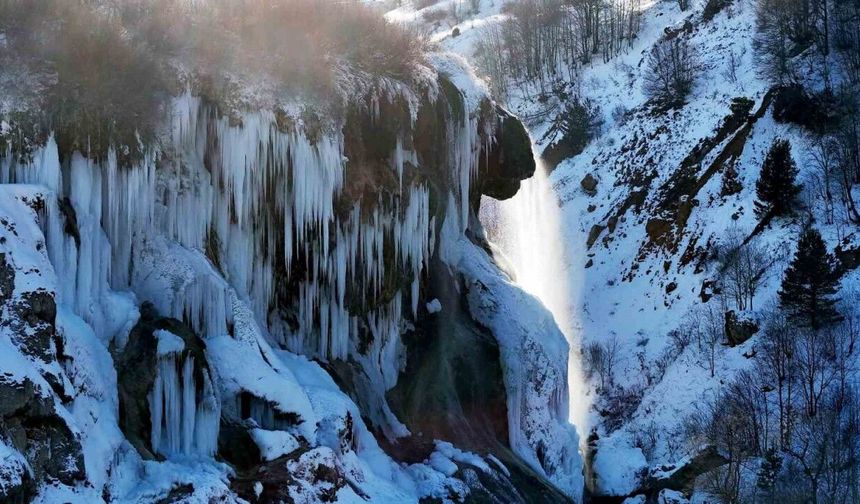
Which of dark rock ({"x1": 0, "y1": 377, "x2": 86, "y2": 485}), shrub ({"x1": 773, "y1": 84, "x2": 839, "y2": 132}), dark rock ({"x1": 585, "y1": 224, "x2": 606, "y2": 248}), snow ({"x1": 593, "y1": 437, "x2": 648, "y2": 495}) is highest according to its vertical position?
shrub ({"x1": 773, "y1": 84, "x2": 839, "y2": 132})

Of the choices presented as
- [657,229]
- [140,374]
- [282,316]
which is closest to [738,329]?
[657,229]

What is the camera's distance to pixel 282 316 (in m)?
19.0

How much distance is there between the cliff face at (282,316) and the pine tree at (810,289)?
16.2 m

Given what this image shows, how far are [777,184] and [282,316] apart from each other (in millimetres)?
32208

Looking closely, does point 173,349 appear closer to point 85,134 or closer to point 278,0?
point 85,134

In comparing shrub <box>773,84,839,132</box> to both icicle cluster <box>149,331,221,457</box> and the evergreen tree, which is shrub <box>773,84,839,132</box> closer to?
the evergreen tree

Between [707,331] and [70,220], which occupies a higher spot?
[707,331]

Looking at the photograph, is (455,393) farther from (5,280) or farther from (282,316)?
(5,280)

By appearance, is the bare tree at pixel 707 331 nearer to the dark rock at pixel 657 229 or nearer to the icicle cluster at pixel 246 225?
the dark rock at pixel 657 229

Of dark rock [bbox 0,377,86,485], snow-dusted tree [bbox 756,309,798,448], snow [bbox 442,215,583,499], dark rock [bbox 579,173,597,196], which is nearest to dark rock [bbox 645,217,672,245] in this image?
dark rock [bbox 579,173,597,196]

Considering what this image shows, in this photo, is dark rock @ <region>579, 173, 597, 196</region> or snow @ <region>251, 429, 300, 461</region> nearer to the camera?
snow @ <region>251, 429, 300, 461</region>

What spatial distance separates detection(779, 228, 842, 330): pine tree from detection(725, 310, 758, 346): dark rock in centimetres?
167

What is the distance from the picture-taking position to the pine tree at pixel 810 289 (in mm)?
37000

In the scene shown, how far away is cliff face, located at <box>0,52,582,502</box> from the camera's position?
1269 centimetres
